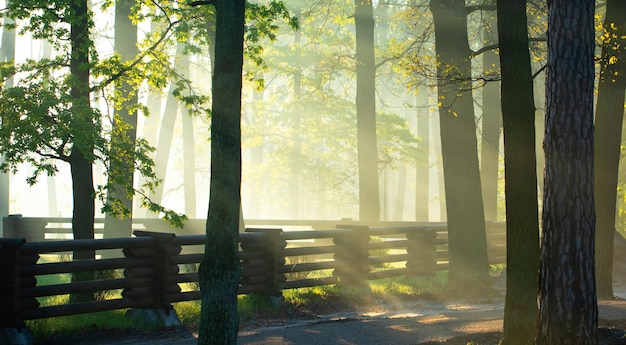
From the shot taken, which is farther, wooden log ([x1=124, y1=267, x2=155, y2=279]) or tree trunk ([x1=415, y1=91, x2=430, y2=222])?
tree trunk ([x1=415, y1=91, x2=430, y2=222])

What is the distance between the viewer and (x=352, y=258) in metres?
16.1

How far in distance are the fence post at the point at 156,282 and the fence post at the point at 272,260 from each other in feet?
6.59

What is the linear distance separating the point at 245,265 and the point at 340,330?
2.90 metres

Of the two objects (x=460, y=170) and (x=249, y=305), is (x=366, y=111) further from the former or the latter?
(x=249, y=305)

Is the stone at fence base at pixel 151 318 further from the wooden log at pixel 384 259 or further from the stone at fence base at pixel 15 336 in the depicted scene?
the wooden log at pixel 384 259

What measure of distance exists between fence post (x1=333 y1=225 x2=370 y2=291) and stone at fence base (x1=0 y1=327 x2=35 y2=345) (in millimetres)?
7443

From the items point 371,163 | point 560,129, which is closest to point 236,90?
point 560,129

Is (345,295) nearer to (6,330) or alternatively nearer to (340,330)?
(340,330)

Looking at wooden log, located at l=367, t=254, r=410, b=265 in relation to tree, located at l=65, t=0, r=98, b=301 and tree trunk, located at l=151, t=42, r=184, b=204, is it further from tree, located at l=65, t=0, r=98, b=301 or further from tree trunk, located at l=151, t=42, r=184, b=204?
tree trunk, located at l=151, t=42, r=184, b=204

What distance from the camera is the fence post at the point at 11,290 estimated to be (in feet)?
31.9

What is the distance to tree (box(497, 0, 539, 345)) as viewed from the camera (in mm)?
9047

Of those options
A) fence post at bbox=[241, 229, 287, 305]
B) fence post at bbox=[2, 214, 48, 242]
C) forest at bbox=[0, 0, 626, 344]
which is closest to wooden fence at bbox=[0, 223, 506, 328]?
fence post at bbox=[241, 229, 287, 305]

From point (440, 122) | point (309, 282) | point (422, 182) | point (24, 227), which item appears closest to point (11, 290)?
point (309, 282)

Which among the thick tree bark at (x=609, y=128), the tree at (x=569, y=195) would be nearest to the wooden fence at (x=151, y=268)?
the thick tree bark at (x=609, y=128)
